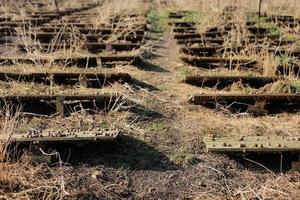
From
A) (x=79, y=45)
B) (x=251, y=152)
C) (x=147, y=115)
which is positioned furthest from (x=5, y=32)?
(x=251, y=152)

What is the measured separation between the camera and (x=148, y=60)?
8.79 meters

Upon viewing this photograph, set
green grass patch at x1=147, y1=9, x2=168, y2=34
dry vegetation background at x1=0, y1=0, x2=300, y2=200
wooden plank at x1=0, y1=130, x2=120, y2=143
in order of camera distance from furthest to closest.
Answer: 1. green grass patch at x1=147, y1=9, x2=168, y2=34
2. wooden plank at x1=0, y1=130, x2=120, y2=143
3. dry vegetation background at x1=0, y1=0, x2=300, y2=200

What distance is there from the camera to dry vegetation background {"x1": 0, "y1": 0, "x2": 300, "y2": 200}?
4.20 meters

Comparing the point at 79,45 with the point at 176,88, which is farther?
the point at 79,45

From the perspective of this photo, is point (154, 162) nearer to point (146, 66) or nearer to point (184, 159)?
point (184, 159)

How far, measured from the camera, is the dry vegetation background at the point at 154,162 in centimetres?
420

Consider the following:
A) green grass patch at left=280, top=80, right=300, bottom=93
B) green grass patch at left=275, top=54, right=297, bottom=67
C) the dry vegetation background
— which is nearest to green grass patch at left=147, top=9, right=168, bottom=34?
green grass patch at left=275, top=54, right=297, bottom=67

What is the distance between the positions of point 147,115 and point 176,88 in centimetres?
124

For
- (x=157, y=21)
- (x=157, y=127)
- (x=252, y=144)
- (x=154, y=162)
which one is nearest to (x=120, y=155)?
(x=154, y=162)

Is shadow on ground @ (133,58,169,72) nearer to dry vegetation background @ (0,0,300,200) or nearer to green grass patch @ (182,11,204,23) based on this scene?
dry vegetation background @ (0,0,300,200)

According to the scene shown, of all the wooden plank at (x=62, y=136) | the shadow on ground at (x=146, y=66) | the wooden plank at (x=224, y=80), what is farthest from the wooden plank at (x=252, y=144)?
the shadow on ground at (x=146, y=66)

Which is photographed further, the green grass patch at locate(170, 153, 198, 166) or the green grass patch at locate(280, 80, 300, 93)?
the green grass patch at locate(280, 80, 300, 93)

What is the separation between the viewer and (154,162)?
4.74 meters

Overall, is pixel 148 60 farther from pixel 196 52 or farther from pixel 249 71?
pixel 249 71
